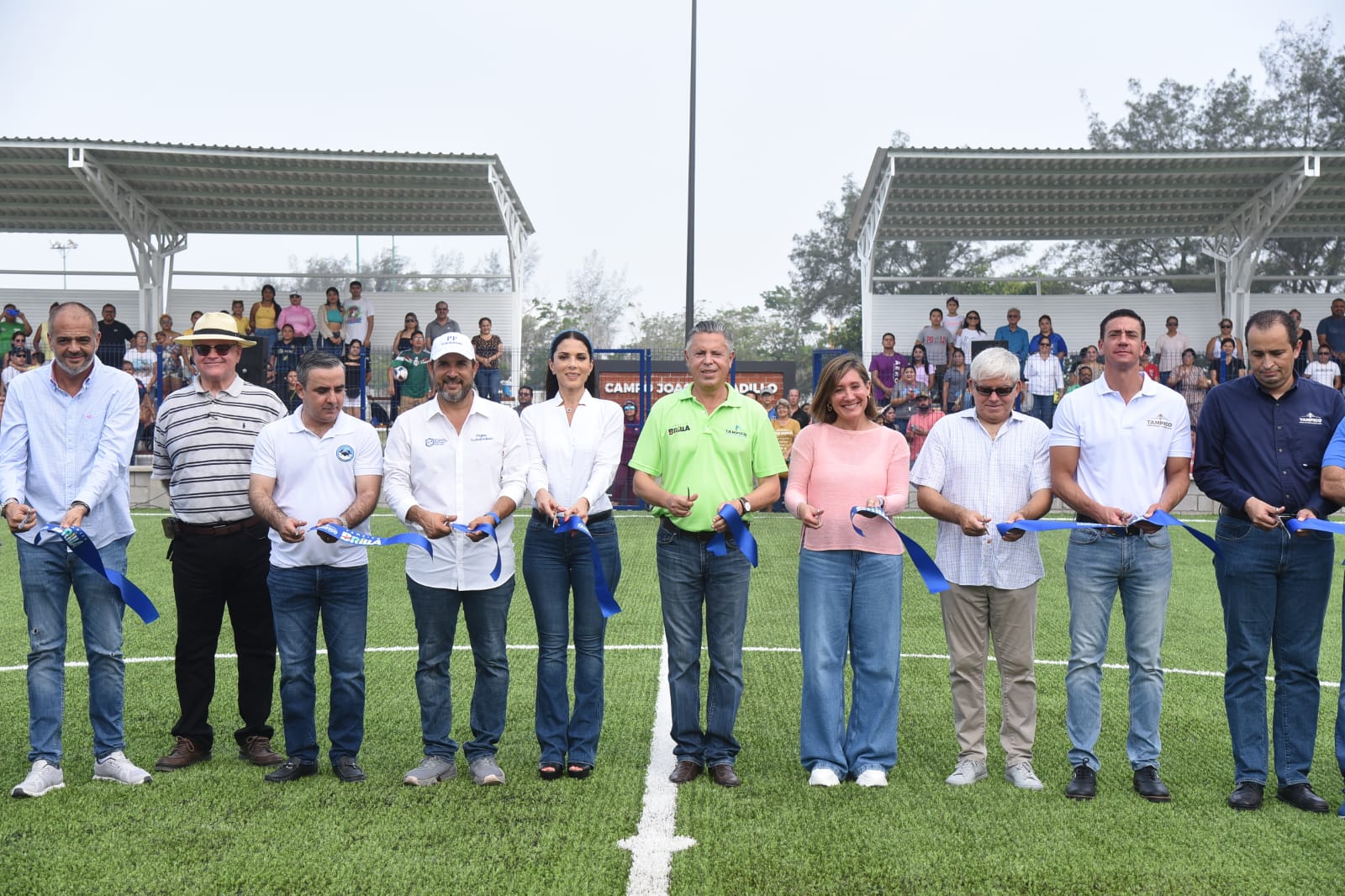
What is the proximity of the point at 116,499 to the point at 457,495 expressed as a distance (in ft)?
5.14

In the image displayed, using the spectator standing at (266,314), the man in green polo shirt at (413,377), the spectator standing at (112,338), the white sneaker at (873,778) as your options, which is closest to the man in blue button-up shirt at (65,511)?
the white sneaker at (873,778)

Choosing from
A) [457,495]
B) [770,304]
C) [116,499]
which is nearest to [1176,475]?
[457,495]

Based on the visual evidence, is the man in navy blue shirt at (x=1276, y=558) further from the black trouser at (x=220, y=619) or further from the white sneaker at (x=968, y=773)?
the black trouser at (x=220, y=619)

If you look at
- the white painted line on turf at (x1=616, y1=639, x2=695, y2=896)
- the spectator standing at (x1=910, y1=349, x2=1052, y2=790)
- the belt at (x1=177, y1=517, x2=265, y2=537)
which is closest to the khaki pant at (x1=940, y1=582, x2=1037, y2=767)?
the spectator standing at (x1=910, y1=349, x2=1052, y2=790)

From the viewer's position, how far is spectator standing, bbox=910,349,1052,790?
5129 mm

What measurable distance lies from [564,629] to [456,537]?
0.64 meters

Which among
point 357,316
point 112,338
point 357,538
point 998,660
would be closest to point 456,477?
point 357,538

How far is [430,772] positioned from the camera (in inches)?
200

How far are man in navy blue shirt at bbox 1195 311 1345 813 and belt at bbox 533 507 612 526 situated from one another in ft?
8.38

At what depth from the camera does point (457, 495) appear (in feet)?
16.8

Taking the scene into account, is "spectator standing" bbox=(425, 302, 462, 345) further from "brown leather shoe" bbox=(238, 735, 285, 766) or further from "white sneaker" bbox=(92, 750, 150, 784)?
"white sneaker" bbox=(92, 750, 150, 784)

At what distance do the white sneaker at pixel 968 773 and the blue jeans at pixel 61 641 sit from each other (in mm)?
3645

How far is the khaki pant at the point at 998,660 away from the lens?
514 centimetres

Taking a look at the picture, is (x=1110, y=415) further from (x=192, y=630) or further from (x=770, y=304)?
(x=770, y=304)
